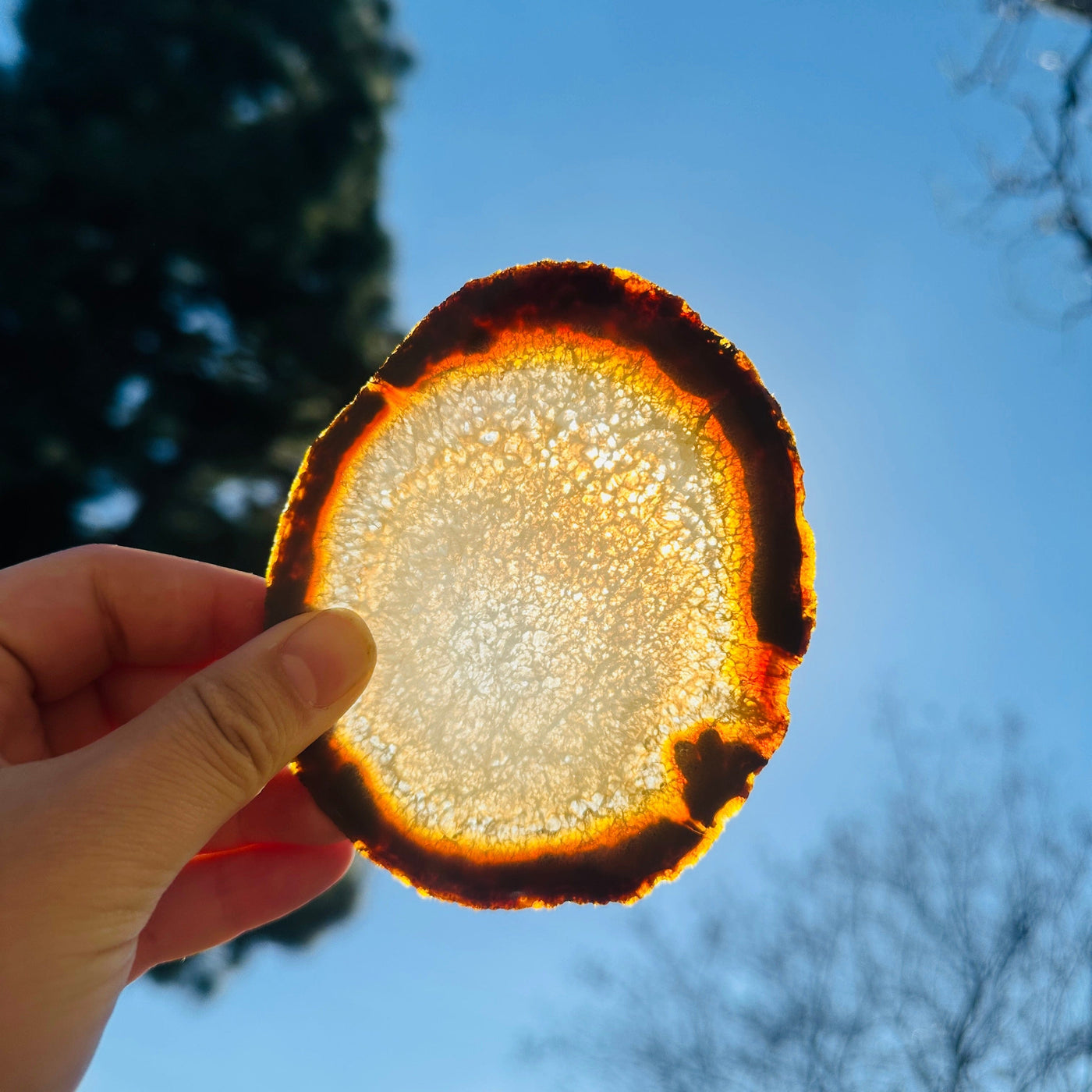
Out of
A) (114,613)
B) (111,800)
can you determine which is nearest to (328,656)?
(111,800)

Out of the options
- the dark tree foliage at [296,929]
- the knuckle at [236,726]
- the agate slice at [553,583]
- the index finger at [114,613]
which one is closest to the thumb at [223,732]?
the knuckle at [236,726]

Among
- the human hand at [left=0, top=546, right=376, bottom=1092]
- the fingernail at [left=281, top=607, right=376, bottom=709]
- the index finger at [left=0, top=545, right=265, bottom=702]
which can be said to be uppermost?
the index finger at [left=0, top=545, right=265, bottom=702]

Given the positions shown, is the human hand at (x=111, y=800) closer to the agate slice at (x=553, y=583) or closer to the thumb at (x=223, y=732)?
the thumb at (x=223, y=732)

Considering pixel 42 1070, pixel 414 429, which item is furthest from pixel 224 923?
pixel 414 429

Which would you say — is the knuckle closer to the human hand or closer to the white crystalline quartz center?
the human hand

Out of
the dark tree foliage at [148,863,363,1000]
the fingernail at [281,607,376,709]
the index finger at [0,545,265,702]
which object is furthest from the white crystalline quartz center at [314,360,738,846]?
the dark tree foliage at [148,863,363,1000]

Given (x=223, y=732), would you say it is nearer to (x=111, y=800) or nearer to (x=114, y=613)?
(x=111, y=800)

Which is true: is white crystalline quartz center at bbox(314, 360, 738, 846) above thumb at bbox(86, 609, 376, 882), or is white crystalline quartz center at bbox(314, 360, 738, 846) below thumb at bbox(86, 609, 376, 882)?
above
